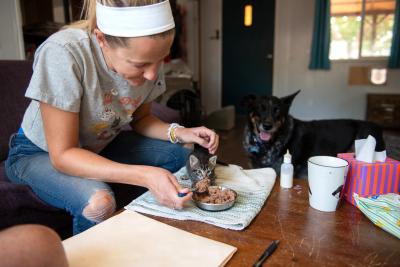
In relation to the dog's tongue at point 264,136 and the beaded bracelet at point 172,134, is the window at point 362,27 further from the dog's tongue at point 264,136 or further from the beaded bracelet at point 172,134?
the beaded bracelet at point 172,134

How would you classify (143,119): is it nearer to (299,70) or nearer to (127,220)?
(127,220)

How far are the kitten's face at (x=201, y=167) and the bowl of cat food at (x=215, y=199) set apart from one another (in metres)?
0.09

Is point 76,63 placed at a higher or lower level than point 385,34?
lower

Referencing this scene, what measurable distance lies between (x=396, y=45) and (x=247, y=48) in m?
2.01

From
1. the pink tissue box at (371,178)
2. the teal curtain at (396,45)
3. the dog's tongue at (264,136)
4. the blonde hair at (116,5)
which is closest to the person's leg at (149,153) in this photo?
the blonde hair at (116,5)

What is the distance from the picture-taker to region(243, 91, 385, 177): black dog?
7.02 feet

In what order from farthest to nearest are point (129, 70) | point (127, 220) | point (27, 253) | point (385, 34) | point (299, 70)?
point (299, 70)
point (385, 34)
point (129, 70)
point (127, 220)
point (27, 253)

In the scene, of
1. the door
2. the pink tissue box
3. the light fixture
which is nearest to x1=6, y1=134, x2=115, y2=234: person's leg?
the pink tissue box

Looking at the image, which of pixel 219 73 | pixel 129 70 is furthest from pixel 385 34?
pixel 129 70

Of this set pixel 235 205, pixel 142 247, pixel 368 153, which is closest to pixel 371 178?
pixel 368 153

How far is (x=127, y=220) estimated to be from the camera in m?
0.75

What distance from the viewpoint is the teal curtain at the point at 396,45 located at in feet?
13.3

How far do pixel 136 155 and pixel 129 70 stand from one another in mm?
455

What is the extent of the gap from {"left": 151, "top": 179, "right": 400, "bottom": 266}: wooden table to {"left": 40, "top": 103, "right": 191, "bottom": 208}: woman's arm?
0.12m
